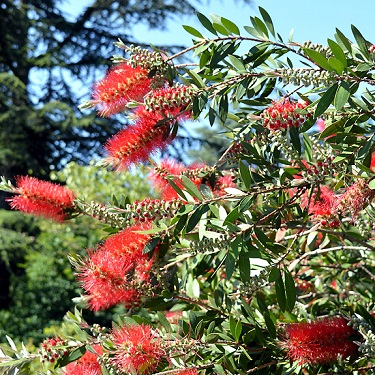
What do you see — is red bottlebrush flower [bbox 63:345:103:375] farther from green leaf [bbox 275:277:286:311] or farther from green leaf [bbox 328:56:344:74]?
green leaf [bbox 328:56:344:74]

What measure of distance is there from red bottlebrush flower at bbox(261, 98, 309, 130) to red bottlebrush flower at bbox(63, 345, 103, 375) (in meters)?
0.55

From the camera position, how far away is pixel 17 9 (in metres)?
7.42

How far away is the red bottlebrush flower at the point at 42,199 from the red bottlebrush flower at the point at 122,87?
23 centimetres

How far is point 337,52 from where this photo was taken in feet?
3.02

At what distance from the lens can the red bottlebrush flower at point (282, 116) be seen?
1.07 meters

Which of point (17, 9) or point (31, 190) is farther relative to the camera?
point (17, 9)

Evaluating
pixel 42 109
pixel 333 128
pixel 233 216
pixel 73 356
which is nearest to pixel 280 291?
pixel 233 216

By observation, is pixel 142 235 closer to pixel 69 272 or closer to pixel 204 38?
pixel 204 38

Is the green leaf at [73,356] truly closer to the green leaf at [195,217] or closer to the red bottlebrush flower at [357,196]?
the green leaf at [195,217]

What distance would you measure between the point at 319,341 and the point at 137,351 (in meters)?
0.37

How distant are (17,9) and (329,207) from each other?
702 centimetres

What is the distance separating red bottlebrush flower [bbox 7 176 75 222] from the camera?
1258mm

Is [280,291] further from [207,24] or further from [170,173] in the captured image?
[207,24]

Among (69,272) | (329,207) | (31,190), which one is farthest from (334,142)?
(69,272)
